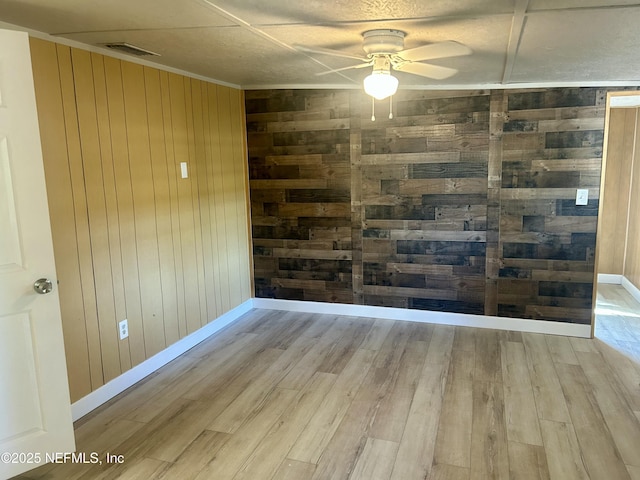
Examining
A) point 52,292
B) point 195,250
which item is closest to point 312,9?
point 52,292

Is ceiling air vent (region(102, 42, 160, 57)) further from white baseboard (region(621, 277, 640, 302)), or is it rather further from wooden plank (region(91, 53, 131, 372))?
white baseboard (region(621, 277, 640, 302))

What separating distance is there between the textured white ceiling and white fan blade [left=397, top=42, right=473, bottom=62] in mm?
72

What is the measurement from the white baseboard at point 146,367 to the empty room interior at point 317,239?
0.02m

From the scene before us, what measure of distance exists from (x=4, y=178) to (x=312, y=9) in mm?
1499

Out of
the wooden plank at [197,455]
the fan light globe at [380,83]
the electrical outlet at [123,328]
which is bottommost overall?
the wooden plank at [197,455]

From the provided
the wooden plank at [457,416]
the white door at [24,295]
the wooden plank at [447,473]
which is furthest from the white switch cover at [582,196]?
the white door at [24,295]

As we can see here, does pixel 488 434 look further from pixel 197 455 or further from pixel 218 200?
pixel 218 200

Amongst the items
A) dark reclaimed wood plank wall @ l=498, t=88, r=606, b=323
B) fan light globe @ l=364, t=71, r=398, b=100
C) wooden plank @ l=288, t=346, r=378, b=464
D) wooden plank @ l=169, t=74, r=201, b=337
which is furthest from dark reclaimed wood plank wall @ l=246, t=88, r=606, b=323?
fan light globe @ l=364, t=71, r=398, b=100

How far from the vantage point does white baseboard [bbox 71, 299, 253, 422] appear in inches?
112

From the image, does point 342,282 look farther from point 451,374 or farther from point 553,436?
point 553,436

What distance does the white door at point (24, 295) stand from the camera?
2.01 metres

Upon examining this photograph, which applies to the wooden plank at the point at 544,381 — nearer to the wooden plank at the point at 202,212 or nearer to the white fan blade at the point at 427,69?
the white fan blade at the point at 427,69

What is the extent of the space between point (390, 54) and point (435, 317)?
8.51 feet

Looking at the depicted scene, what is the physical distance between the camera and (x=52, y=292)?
2.21 meters
